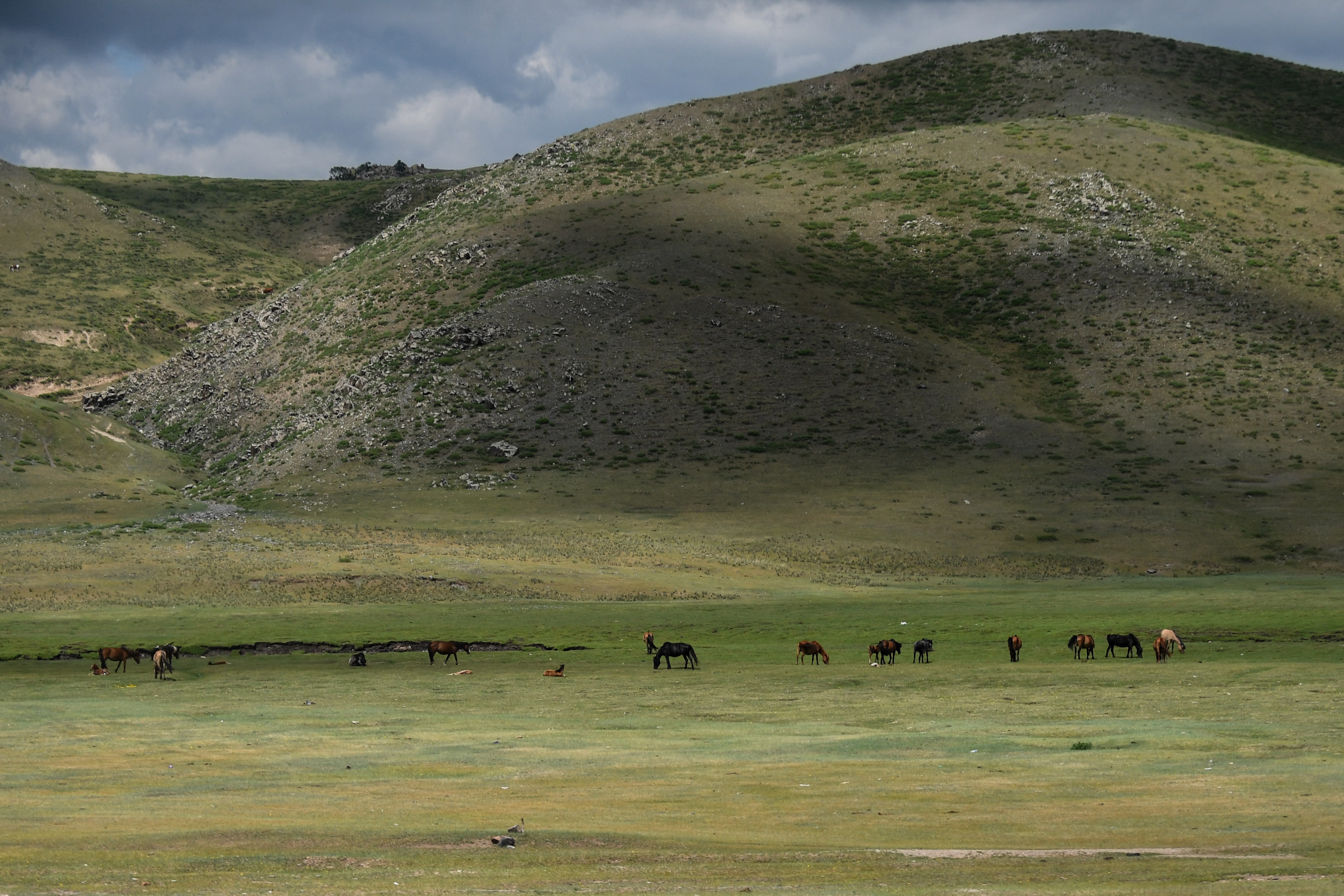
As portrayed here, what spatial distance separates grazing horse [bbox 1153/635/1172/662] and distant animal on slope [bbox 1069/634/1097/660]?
171cm

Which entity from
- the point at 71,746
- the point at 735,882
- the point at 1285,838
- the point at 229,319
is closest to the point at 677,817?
the point at 735,882

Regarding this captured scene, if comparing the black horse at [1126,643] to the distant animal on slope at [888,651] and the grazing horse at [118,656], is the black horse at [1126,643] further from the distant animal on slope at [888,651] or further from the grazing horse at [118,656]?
the grazing horse at [118,656]

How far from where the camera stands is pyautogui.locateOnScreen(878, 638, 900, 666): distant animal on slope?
3838 centimetres

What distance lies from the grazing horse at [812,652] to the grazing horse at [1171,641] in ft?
31.1

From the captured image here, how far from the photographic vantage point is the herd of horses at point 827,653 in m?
38.2

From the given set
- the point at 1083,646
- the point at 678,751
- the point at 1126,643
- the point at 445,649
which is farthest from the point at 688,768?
the point at 1126,643

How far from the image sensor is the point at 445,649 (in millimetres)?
41188

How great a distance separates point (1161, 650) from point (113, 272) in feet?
483

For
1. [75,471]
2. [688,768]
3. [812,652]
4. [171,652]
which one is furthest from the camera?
[75,471]

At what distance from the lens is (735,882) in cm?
1402

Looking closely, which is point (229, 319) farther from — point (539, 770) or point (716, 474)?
point (539, 770)

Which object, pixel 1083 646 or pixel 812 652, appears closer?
pixel 1083 646

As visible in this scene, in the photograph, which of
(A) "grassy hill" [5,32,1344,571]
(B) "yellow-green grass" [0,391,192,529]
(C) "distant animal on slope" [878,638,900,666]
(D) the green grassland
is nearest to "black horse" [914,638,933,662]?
(C) "distant animal on slope" [878,638,900,666]

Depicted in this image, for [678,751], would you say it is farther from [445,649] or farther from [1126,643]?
[1126,643]
